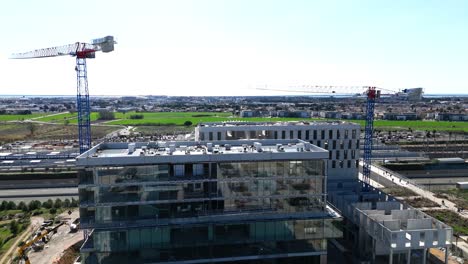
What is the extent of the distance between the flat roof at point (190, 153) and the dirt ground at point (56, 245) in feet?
50.4

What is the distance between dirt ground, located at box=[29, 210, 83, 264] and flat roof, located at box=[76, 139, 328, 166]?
605 inches

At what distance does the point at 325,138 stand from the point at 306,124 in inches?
170

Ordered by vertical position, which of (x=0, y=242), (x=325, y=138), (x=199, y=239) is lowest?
(x=0, y=242)

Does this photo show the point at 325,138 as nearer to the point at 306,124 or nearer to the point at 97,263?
the point at 306,124

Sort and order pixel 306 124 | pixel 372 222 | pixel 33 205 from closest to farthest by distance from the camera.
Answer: pixel 372 222
pixel 33 205
pixel 306 124

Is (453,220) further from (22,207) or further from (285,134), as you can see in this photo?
(22,207)

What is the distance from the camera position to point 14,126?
184 m

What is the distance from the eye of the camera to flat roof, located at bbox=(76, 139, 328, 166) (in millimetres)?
38688

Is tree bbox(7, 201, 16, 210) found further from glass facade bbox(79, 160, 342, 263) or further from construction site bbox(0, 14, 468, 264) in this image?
glass facade bbox(79, 160, 342, 263)

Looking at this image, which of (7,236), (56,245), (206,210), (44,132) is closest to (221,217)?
(206,210)

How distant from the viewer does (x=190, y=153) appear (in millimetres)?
41781

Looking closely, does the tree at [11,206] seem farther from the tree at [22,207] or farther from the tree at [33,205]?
the tree at [33,205]

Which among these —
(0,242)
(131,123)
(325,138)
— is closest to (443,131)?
(325,138)

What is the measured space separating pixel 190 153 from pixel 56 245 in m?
25.2
